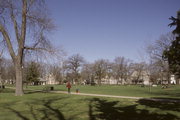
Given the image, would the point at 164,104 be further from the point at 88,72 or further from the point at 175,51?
the point at 88,72

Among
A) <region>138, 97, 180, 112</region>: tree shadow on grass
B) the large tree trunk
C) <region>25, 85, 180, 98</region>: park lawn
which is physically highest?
the large tree trunk

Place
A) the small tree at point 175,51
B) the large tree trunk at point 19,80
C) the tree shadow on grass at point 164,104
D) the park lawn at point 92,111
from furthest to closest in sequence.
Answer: the large tree trunk at point 19,80 → the tree shadow on grass at point 164,104 → the small tree at point 175,51 → the park lawn at point 92,111

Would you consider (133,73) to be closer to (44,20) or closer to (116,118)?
(44,20)

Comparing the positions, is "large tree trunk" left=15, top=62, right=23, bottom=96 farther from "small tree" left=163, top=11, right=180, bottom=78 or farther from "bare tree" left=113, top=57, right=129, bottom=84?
"bare tree" left=113, top=57, right=129, bottom=84

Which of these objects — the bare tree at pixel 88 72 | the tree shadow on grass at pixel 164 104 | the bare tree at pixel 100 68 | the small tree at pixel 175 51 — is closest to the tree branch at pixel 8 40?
the tree shadow on grass at pixel 164 104

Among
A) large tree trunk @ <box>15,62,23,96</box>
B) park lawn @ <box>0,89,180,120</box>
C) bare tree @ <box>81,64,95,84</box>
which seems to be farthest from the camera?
bare tree @ <box>81,64,95,84</box>

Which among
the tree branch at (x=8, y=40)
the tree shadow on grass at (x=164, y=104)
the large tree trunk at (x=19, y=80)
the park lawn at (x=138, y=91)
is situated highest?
the tree branch at (x=8, y=40)

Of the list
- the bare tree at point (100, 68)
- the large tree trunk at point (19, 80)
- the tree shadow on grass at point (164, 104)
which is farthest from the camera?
the bare tree at point (100, 68)

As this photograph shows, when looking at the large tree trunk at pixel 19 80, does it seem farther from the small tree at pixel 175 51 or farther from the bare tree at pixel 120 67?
the bare tree at pixel 120 67

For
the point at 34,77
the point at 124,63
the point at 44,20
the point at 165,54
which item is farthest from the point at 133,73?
the point at 165,54

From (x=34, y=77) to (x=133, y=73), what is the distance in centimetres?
5966

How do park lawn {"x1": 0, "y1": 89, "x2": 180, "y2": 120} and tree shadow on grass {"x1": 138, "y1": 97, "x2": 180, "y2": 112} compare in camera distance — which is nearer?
park lawn {"x1": 0, "y1": 89, "x2": 180, "y2": 120}

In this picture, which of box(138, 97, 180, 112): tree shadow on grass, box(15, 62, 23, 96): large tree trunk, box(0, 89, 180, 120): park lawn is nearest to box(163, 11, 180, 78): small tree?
box(0, 89, 180, 120): park lawn

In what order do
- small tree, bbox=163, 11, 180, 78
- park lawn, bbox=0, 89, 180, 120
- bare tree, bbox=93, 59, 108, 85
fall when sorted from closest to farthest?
park lawn, bbox=0, 89, 180, 120 → small tree, bbox=163, 11, 180, 78 → bare tree, bbox=93, 59, 108, 85
